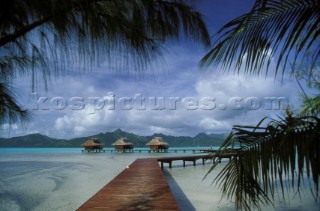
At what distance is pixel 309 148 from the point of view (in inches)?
54.4

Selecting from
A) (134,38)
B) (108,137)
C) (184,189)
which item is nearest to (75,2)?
(134,38)

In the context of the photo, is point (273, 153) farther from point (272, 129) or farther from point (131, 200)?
point (131, 200)

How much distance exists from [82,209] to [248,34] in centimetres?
387

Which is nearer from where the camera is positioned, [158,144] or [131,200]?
[131,200]

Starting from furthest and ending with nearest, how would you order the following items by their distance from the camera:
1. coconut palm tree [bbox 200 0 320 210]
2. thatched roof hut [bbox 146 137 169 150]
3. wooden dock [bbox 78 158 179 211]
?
thatched roof hut [bbox 146 137 169 150] < wooden dock [bbox 78 158 179 211] < coconut palm tree [bbox 200 0 320 210]

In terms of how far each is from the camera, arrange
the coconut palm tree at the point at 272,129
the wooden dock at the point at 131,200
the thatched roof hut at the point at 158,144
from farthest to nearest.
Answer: the thatched roof hut at the point at 158,144 → the wooden dock at the point at 131,200 → the coconut palm tree at the point at 272,129

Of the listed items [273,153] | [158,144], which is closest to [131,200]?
[273,153]

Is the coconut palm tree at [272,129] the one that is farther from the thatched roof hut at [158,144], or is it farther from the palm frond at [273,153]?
the thatched roof hut at [158,144]

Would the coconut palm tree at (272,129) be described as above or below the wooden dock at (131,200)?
above

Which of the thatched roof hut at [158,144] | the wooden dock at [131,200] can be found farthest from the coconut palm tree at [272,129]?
the thatched roof hut at [158,144]

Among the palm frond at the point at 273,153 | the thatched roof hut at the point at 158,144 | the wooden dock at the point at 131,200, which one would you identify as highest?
the palm frond at the point at 273,153

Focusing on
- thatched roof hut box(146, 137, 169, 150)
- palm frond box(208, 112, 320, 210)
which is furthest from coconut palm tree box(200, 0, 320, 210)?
thatched roof hut box(146, 137, 169, 150)

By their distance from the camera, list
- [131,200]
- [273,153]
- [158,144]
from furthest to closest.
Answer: [158,144] → [131,200] → [273,153]

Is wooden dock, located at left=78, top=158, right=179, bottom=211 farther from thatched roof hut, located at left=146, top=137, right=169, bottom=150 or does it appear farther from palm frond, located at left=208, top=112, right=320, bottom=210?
thatched roof hut, located at left=146, top=137, right=169, bottom=150
